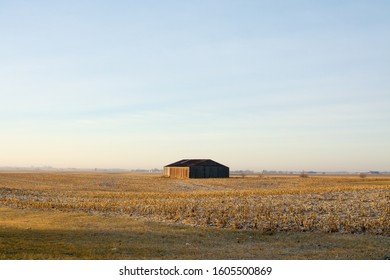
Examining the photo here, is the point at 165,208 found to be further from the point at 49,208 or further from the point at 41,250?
the point at 41,250

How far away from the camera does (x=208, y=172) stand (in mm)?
129500

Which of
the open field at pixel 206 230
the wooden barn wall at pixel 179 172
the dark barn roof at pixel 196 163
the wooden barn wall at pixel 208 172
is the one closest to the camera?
the open field at pixel 206 230

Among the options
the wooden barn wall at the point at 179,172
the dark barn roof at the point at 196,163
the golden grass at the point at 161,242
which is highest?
the dark barn roof at the point at 196,163

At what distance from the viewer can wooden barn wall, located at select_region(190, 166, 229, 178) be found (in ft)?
415

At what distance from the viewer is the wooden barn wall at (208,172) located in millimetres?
126562

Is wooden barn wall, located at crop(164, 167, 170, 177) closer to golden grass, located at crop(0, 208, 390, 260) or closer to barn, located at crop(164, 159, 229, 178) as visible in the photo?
barn, located at crop(164, 159, 229, 178)

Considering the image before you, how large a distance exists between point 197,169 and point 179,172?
6.27 meters

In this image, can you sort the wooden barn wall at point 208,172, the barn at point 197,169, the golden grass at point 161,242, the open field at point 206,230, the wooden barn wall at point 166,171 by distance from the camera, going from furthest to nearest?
the wooden barn wall at point 166,171 → the barn at point 197,169 → the wooden barn wall at point 208,172 → the open field at point 206,230 → the golden grass at point 161,242

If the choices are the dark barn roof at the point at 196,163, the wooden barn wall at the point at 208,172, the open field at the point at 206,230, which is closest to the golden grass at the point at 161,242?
the open field at the point at 206,230

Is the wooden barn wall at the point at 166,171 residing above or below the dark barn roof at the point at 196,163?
below

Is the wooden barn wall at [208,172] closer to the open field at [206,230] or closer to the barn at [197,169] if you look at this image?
the barn at [197,169]

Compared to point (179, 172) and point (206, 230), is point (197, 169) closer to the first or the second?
point (179, 172)

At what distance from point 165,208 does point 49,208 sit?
38.5 feet
